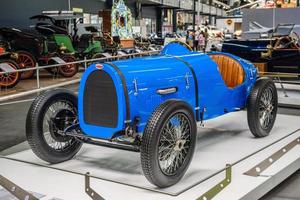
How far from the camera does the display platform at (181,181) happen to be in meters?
2.99

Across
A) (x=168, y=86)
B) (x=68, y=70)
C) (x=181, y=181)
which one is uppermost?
(x=168, y=86)

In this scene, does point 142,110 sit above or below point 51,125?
above

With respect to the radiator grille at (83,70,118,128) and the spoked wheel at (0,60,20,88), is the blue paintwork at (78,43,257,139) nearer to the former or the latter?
the radiator grille at (83,70,118,128)

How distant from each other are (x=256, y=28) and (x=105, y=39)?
543 cm

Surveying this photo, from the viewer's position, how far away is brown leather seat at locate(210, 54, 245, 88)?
4.64 meters

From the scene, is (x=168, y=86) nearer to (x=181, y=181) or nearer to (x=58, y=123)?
(x=181, y=181)

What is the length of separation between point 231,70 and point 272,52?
3736 millimetres

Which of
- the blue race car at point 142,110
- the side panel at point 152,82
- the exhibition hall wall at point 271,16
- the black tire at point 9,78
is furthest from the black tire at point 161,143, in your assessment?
the exhibition hall wall at point 271,16

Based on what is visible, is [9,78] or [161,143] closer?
[161,143]

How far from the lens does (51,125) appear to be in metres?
3.68

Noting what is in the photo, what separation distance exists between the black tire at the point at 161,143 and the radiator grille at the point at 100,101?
429 millimetres

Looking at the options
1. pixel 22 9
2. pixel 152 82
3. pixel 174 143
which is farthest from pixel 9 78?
pixel 22 9

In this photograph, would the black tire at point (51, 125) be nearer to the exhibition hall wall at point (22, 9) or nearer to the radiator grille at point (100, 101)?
the radiator grille at point (100, 101)

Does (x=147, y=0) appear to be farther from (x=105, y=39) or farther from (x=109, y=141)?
(x=109, y=141)
